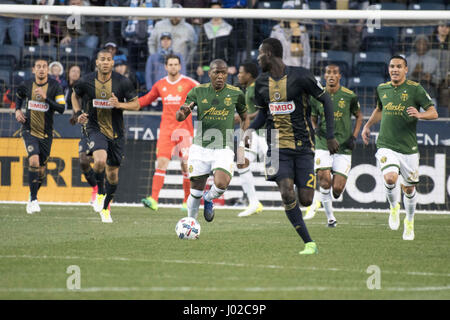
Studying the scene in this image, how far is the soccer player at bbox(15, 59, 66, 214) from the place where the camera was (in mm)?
14625

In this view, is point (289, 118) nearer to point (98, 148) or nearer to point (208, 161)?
point (208, 161)

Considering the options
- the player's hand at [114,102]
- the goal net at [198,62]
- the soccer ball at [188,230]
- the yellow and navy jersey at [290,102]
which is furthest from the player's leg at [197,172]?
the goal net at [198,62]

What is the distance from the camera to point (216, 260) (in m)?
8.40

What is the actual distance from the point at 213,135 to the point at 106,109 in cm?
234

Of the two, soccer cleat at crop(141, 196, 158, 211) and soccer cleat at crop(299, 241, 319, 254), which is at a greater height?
soccer cleat at crop(299, 241, 319, 254)

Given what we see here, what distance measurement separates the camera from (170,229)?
38.9ft

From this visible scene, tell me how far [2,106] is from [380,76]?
26.5ft

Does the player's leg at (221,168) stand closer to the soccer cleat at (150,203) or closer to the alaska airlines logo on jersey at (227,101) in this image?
the alaska airlines logo on jersey at (227,101)

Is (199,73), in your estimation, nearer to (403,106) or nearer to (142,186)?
(142,186)

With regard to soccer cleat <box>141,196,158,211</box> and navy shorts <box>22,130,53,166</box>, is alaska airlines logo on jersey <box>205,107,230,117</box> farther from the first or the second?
navy shorts <box>22,130,53,166</box>

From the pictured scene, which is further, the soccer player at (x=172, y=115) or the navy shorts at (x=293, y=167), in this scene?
the soccer player at (x=172, y=115)

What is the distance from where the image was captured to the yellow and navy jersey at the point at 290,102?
9273 millimetres

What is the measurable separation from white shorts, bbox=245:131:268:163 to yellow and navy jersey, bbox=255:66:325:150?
6.12 m

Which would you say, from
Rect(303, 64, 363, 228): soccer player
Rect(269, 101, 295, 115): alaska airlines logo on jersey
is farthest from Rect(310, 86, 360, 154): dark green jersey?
Rect(269, 101, 295, 115): alaska airlines logo on jersey
